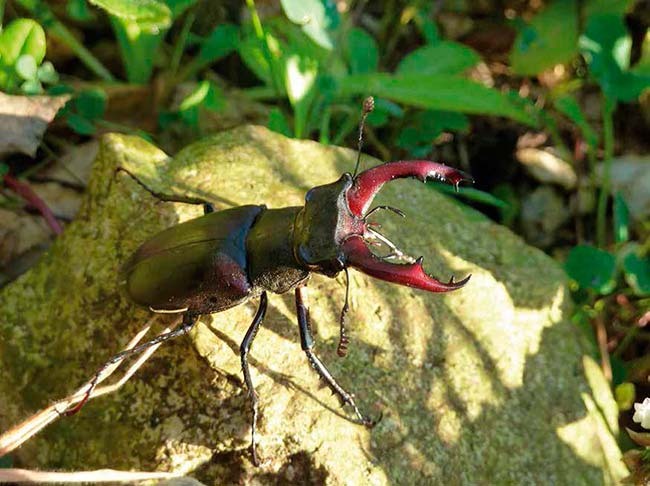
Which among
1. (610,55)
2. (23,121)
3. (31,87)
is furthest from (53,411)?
(610,55)

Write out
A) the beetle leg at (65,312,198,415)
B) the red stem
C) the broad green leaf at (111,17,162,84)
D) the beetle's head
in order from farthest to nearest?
the broad green leaf at (111,17,162,84)
the red stem
the beetle leg at (65,312,198,415)
the beetle's head

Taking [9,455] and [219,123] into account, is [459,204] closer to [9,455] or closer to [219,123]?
[219,123]

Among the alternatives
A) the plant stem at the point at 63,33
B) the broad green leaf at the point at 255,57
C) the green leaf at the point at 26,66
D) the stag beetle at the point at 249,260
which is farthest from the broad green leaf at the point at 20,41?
the stag beetle at the point at 249,260

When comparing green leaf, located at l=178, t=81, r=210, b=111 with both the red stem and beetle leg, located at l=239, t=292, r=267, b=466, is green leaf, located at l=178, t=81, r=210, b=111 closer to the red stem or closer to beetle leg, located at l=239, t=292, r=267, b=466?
the red stem

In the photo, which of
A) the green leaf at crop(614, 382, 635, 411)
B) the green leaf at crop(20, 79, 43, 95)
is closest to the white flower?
the green leaf at crop(614, 382, 635, 411)

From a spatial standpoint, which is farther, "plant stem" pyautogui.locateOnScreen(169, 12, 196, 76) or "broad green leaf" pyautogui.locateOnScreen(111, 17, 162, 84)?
"plant stem" pyautogui.locateOnScreen(169, 12, 196, 76)

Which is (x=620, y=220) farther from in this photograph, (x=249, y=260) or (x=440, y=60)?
(x=249, y=260)
